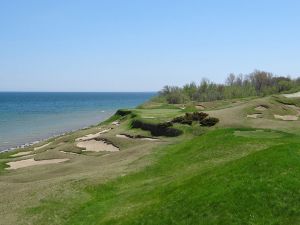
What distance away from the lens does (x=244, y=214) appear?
18.4 m

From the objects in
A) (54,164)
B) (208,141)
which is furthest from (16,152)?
(208,141)

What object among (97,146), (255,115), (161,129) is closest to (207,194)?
(97,146)

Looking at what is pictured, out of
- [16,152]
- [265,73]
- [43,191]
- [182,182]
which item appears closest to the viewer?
[182,182]

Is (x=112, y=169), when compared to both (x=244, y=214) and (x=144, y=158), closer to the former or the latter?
(x=144, y=158)

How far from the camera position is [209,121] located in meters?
51.5

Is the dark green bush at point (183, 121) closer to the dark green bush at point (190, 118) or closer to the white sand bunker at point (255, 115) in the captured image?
the dark green bush at point (190, 118)

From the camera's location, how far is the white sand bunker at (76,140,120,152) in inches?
1957

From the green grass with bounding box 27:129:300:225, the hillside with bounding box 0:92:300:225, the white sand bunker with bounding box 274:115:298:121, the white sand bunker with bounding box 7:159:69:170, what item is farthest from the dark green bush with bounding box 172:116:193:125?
the green grass with bounding box 27:129:300:225

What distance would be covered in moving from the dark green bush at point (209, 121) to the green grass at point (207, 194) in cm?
1818

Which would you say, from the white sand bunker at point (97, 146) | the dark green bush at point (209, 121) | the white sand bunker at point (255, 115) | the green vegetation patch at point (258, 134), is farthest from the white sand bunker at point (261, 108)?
the white sand bunker at point (97, 146)

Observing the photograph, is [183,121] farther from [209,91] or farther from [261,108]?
[209,91]

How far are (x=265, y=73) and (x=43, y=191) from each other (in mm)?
178559

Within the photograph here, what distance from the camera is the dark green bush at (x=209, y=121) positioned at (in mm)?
51125

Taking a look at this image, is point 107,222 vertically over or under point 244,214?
under
